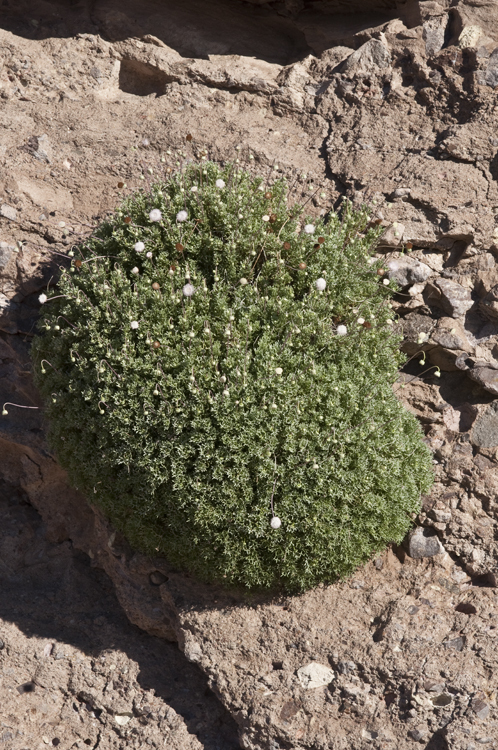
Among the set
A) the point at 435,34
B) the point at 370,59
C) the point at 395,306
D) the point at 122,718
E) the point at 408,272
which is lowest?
the point at 122,718

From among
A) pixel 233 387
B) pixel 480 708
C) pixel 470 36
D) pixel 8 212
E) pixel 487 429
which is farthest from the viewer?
pixel 8 212

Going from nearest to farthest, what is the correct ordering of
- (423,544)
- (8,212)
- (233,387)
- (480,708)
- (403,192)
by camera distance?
(480,708) < (233,387) < (423,544) < (403,192) < (8,212)

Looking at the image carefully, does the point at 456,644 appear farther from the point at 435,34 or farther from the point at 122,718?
the point at 435,34

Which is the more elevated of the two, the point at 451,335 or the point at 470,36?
the point at 470,36

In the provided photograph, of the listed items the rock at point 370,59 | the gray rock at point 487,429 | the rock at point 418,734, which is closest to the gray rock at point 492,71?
the rock at point 370,59

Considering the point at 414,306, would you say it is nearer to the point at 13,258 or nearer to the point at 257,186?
the point at 257,186

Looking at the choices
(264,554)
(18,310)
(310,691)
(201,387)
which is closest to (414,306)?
(201,387)

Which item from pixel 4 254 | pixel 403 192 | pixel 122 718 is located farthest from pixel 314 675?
pixel 4 254
